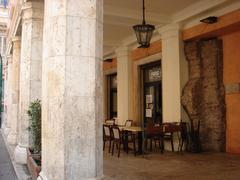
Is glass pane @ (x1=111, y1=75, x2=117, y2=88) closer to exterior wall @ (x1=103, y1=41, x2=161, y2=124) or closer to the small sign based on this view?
exterior wall @ (x1=103, y1=41, x2=161, y2=124)

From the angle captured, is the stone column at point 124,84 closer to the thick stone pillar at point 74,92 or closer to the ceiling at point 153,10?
the ceiling at point 153,10

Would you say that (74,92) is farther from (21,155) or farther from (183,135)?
(183,135)

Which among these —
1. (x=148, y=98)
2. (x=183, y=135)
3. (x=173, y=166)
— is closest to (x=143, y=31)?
(x=173, y=166)

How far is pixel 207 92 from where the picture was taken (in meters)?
8.78

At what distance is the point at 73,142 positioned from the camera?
3711mm

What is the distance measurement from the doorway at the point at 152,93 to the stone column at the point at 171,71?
4.22ft

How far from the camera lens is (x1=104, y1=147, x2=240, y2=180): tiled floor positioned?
568 cm

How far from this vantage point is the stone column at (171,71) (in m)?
8.97

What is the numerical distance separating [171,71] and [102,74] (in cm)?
534

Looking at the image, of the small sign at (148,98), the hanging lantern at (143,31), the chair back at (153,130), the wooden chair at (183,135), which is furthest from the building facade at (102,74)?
the hanging lantern at (143,31)

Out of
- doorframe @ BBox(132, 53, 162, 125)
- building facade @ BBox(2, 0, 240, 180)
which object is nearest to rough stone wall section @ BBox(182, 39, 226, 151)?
building facade @ BBox(2, 0, 240, 180)

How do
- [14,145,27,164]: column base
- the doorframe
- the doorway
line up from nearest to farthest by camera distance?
[14,145,27,164]: column base, the doorway, the doorframe

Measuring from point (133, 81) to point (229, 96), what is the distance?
4448 mm

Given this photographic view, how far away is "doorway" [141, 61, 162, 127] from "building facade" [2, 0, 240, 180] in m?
0.03
